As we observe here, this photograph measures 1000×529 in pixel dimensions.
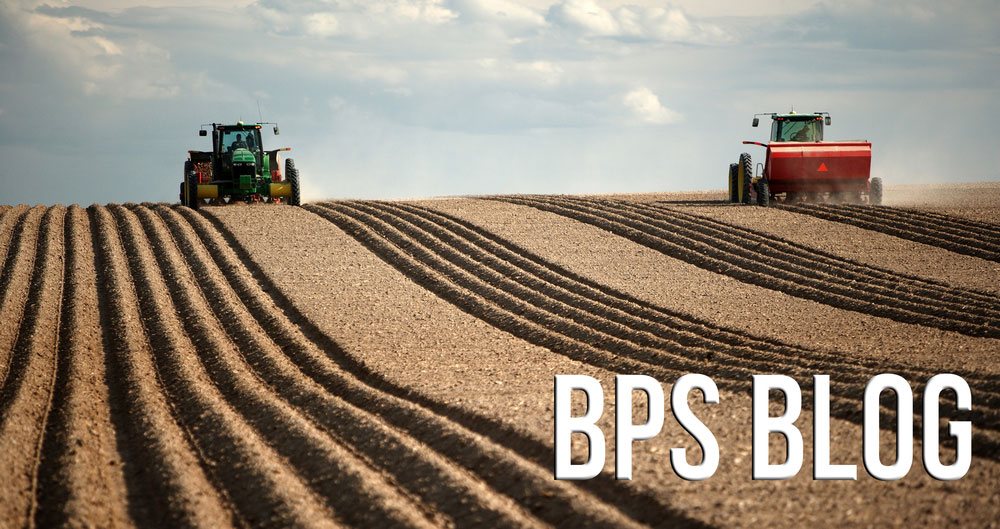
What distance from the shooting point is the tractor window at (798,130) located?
2359cm

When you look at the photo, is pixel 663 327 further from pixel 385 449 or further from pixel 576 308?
pixel 385 449

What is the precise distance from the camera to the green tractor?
75.9 feet

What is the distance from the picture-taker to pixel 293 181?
2336 cm

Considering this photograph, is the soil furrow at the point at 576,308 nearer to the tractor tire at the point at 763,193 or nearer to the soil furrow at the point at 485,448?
the soil furrow at the point at 485,448

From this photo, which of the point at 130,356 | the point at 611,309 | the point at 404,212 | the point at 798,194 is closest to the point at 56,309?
the point at 130,356

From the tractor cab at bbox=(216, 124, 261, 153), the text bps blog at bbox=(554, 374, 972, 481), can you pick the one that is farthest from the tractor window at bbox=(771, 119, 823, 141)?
the text bps blog at bbox=(554, 374, 972, 481)

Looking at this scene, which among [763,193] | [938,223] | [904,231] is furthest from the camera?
[763,193]

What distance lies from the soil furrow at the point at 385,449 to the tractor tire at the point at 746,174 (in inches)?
573

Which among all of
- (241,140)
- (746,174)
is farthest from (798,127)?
(241,140)

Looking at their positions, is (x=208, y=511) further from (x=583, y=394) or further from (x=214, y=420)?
(x=583, y=394)

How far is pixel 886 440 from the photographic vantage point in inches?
269

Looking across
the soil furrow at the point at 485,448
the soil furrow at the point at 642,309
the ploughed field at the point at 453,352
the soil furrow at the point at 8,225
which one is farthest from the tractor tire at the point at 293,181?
the soil furrow at the point at 485,448

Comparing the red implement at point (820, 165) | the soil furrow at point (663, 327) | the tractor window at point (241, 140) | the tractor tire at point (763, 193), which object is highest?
the tractor window at point (241, 140)

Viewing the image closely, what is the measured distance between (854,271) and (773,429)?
28.9 ft
